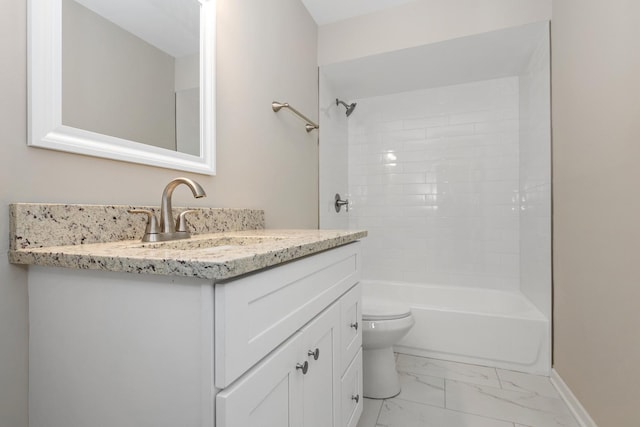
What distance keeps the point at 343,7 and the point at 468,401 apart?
2.48m

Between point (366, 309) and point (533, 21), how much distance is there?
1.90 meters

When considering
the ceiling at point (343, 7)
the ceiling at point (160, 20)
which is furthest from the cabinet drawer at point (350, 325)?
the ceiling at point (343, 7)

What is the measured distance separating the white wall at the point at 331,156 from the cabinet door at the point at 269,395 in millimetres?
1618

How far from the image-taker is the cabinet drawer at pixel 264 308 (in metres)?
0.52

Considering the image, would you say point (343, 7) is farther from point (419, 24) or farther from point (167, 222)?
point (167, 222)

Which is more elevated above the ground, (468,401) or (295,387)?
(295,387)

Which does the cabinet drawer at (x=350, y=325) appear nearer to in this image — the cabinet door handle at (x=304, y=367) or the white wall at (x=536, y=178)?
the cabinet door handle at (x=304, y=367)

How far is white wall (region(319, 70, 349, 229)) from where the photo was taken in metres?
2.40

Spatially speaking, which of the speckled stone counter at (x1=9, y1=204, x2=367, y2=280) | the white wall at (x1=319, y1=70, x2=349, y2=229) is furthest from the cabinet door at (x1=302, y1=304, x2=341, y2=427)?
the white wall at (x1=319, y1=70, x2=349, y2=229)

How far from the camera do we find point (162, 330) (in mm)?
551

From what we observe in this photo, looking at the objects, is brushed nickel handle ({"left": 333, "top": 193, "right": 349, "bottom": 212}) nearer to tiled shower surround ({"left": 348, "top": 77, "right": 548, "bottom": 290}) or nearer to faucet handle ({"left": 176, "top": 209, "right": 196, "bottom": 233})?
tiled shower surround ({"left": 348, "top": 77, "right": 548, "bottom": 290})

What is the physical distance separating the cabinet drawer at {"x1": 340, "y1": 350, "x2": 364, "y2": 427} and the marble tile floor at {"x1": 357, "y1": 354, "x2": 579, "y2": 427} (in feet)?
0.87

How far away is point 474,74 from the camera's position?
2.47 metres

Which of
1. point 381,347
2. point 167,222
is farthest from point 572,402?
point 167,222
